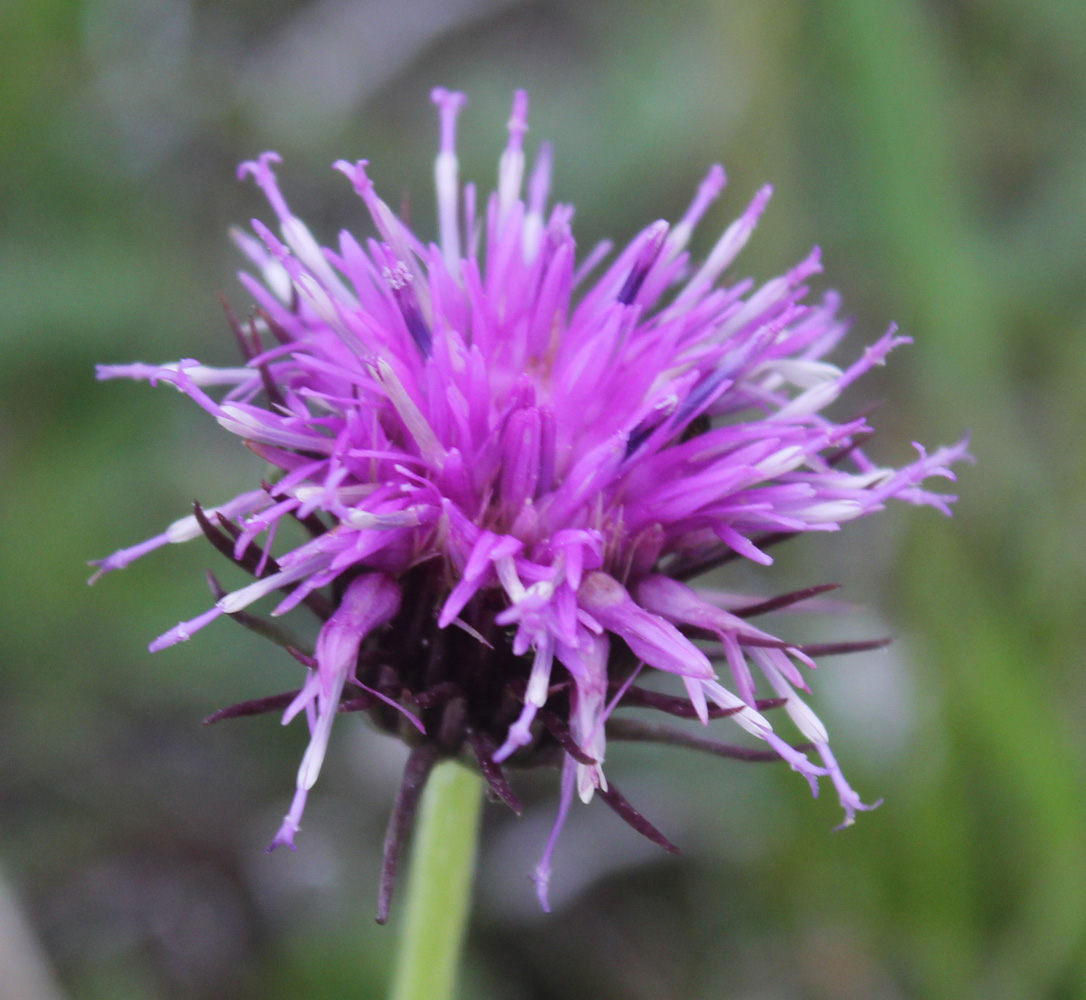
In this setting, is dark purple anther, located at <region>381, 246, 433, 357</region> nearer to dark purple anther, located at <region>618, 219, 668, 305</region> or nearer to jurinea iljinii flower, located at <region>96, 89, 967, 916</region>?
jurinea iljinii flower, located at <region>96, 89, 967, 916</region>

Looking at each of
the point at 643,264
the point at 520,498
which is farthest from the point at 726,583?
the point at 520,498

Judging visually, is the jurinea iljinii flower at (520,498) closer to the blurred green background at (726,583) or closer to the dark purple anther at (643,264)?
the dark purple anther at (643,264)

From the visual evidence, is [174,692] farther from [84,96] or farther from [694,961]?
[84,96]

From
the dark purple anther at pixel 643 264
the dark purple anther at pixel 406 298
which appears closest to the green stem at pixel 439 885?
the dark purple anther at pixel 406 298

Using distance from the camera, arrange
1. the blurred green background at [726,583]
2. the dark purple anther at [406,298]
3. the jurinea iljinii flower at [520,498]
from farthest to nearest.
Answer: the blurred green background at [726,583]
the dark purple anther at [406,298]
the jurinea iljinii flower at [520,498]

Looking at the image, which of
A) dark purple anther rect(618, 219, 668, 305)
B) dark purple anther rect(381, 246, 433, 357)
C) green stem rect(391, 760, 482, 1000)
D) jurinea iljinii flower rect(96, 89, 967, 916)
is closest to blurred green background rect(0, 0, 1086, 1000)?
green stem rect(391, 760, 482, 1000)
